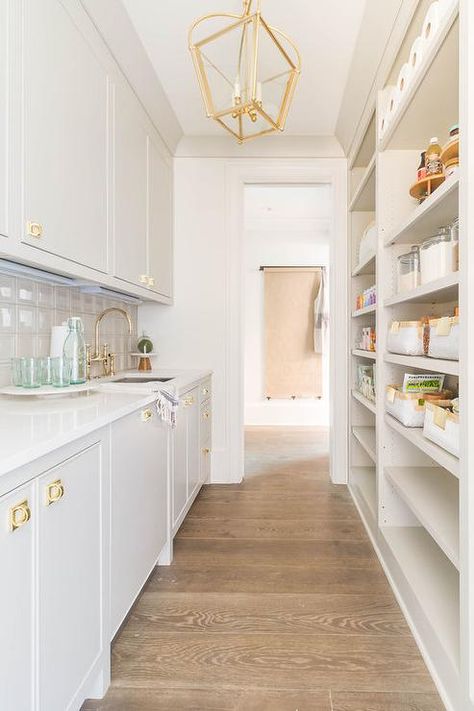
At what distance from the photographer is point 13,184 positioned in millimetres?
1241

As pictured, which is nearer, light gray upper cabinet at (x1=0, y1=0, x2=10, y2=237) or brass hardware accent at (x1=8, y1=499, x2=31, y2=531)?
brass hardware accent at (x1=8, y1=499, x2=31, y2=531)

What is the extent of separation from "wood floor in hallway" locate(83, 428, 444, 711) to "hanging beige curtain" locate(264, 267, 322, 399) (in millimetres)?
3179

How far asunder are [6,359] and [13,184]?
0.69 metres

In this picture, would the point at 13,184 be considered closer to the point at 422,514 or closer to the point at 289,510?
the point at 422,514

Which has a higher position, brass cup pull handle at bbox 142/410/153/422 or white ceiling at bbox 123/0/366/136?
white ceiling at bbox 123/0/366/136

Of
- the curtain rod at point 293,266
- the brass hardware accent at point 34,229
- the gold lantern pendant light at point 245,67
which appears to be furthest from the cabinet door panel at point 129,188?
the curtain rod at point 293,266

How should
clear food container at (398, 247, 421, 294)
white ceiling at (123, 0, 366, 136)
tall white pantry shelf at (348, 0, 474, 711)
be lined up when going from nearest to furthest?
tall white pantry shelf at (348, 0, 474, 711) < clear food container at (398, 247, 421, 294) < white ceiling at (123, 0, 366, 136)

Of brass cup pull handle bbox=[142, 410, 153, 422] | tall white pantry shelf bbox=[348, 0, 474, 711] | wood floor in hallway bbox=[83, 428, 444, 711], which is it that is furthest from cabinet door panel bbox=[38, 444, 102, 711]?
tall white pantry shelf bbox=[348, 0, 474, 711]

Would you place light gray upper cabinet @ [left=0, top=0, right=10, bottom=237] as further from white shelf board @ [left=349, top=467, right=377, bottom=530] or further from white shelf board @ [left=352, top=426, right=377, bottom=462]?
white shelf board @ [left=349, top=467, right=377, bottom=530]

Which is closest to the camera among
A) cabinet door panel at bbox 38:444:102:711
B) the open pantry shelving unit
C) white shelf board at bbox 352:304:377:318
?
cabinet door panel at bbox 38:444:102:711

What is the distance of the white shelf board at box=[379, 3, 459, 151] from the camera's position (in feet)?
4.31

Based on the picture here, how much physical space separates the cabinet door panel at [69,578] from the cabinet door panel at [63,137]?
76cm

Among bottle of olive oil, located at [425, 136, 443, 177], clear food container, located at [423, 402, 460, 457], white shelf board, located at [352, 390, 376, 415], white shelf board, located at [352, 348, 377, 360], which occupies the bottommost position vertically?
white shelf board, located at [352, 390, 376, 415]

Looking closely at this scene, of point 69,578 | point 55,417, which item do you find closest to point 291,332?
point 55,417
